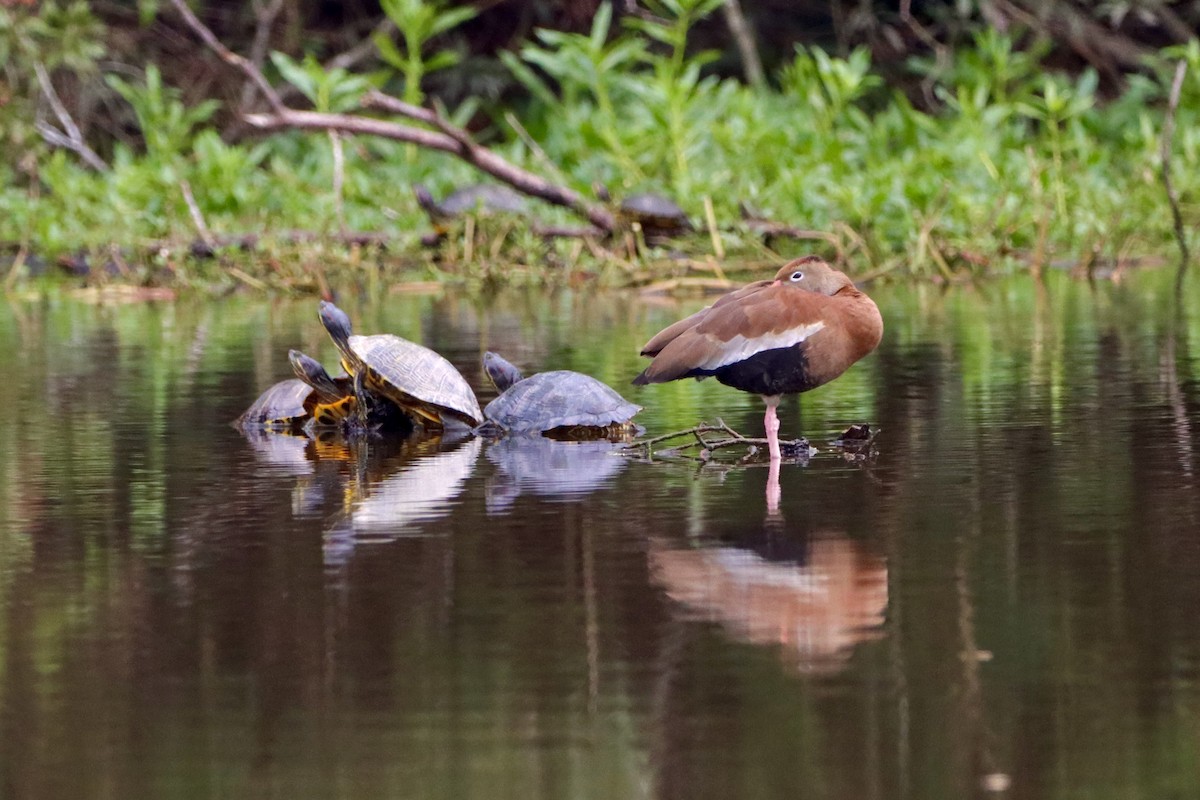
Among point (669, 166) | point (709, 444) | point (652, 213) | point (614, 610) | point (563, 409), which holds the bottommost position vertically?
point (614, 610)

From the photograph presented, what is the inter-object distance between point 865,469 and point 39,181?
15788mm

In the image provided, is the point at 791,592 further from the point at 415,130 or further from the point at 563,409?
the point at 415,130

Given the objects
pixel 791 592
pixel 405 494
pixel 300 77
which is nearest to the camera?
pixel 791 592

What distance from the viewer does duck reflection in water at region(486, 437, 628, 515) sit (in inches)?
233

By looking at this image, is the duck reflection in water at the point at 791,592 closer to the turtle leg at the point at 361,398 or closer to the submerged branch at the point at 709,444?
the submerged branch at the point at 709,444

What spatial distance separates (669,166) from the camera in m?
16.8

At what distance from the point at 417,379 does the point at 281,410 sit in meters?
0.64

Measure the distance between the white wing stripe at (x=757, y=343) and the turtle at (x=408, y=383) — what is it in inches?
51.9

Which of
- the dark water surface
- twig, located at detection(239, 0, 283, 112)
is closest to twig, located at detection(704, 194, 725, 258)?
the dark water surface

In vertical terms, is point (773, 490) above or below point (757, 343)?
below

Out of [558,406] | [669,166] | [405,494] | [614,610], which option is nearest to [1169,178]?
[669,166]

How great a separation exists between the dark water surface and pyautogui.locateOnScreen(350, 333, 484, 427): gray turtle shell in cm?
19

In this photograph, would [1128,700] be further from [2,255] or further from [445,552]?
[2,255]

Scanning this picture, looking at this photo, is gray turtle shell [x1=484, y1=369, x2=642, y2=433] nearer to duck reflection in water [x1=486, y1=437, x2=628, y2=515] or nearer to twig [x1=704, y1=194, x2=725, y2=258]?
duck reflection in water [x1=486, y1=437, x2=628, y2=515]
